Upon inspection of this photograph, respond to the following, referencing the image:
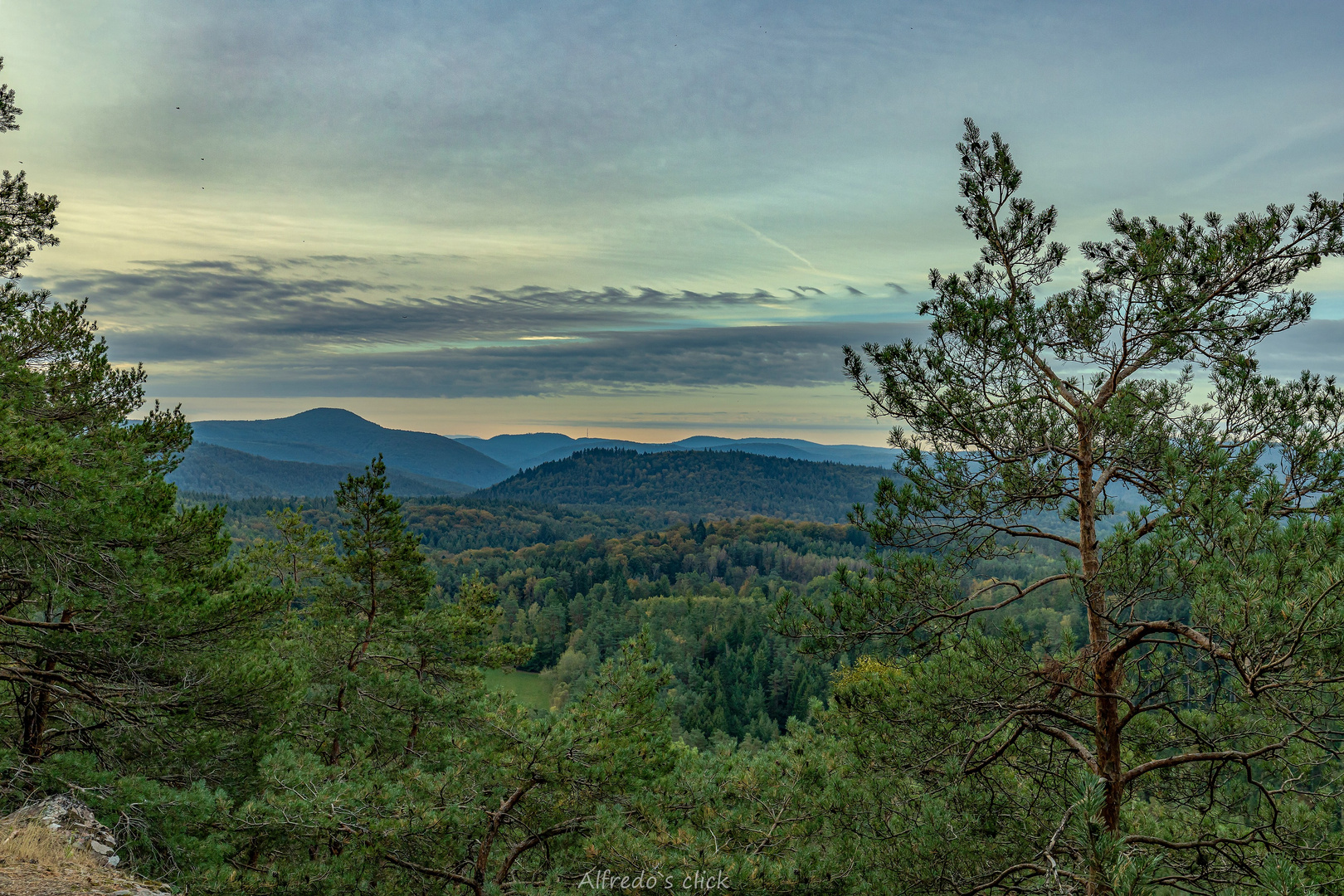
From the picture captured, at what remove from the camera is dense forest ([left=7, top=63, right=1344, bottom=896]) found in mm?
5340

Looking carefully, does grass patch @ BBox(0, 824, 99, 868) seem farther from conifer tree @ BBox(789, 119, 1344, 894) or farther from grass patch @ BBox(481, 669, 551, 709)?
grass patch @ BBox(481, 669, 551, 709)

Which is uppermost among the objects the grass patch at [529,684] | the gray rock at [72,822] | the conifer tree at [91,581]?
the conifer tree at [91,581]

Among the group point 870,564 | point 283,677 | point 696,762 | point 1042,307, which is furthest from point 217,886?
point 1042,307

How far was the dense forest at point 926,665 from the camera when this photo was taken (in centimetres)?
534

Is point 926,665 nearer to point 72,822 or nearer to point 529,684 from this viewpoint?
point 72,822

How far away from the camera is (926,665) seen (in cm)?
684

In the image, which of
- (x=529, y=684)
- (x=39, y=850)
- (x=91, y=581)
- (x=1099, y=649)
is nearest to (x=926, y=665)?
(x=1099, y=649)

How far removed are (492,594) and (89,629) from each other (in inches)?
437

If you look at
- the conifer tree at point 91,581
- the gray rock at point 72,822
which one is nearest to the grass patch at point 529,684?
the conifer tree at point 91,581

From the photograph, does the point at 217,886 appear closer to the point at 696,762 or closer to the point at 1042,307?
the point at 696,762

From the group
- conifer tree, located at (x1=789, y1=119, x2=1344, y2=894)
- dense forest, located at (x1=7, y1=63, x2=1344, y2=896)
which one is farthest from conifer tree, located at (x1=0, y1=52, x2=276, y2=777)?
conifer tree, located at (x1=789, y1=119, x2=1344, y2=894)

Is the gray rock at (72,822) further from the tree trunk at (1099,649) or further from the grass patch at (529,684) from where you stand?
the grass patch at (529,684)

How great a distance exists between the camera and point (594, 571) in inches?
4493

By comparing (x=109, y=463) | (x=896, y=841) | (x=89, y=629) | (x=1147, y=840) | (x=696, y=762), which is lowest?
(x=696, y=762)
